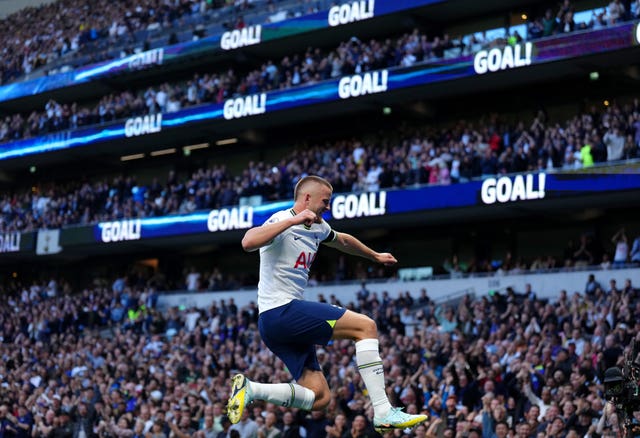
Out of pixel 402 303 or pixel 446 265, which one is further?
pixel 446 265

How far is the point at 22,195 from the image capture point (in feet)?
158

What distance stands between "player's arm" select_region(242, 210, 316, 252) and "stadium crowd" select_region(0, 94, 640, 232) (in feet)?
61.6

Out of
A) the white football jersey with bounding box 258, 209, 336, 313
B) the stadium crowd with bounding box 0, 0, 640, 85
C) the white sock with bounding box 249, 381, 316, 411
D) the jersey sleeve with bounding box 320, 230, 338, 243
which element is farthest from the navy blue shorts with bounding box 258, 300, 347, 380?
the stadium crowd with bounding box 0, 0, 640, 85

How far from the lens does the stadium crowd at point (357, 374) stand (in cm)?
1662

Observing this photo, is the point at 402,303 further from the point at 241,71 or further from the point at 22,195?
the point at 22,195

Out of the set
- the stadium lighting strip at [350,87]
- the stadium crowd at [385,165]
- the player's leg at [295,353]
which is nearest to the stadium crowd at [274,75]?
the stadium lighting strip at [350,87]

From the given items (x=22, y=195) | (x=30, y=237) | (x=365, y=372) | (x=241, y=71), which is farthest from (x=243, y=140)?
(x=365, y=372)

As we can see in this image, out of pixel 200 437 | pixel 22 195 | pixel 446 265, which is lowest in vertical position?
pixel 200 437

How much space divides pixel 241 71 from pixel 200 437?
2450 centimetres

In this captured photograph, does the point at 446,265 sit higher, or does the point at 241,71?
the point at 241,71

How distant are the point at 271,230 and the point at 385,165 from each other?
2259 centimetres

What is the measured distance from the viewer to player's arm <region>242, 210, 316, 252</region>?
334 inches

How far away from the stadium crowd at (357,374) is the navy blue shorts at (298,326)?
6469 millimetres

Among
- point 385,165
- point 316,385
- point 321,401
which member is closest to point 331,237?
point 316,385
